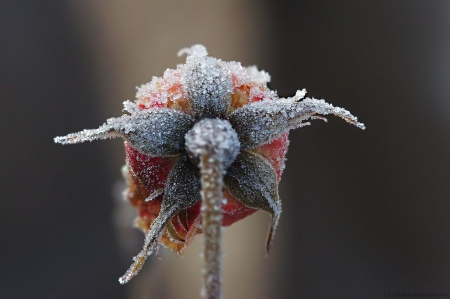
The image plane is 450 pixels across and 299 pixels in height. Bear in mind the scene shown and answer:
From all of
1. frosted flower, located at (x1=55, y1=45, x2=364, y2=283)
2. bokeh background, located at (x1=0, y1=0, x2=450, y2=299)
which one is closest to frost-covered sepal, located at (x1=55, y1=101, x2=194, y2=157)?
frosted flower, located at (x1=55, y1=45, x2=364, y2=283)

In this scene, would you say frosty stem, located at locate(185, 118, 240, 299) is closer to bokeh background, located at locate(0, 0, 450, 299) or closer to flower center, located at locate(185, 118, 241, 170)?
flower center, located at locate(185, 118, 241, 170)

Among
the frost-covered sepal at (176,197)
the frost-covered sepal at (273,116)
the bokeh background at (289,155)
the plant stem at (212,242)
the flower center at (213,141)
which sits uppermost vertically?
the bokeh background at (289,155)

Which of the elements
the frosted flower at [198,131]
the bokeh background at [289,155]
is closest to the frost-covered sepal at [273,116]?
the frosted flower at [198,131]

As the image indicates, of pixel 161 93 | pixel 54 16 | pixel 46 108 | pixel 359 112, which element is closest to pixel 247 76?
pixel 161 93

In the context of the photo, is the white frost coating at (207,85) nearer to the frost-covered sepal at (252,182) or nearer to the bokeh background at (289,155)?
the frost-covered sepal at (252,182)

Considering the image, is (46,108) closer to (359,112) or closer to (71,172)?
(71,172)

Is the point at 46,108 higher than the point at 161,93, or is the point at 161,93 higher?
the point at 46,108
